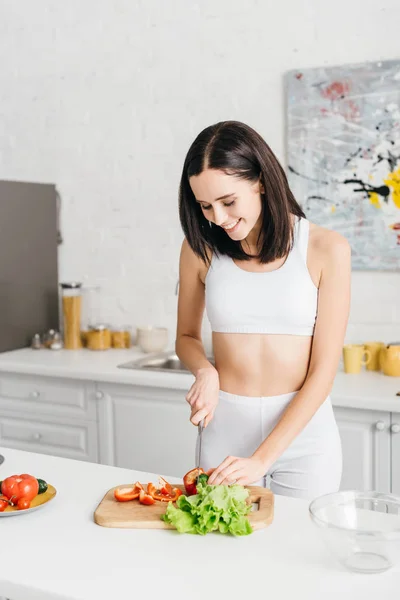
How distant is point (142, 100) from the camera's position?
3.54 m

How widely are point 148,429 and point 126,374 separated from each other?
0.81 ft

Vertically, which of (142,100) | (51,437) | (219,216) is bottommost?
(51,437)

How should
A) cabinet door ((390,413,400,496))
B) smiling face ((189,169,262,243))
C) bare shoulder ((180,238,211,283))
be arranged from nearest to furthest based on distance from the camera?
1. smiling face ((189,169,262,243))
2. bare shoulder ((180,238,211,283))
3. cabinet door ((390,413,400,496))

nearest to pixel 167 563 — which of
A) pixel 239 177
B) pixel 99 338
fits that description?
pixel 239 177

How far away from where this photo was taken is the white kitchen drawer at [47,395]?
3168 millimetres

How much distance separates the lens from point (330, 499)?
1363 mm

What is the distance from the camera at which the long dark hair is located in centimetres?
163

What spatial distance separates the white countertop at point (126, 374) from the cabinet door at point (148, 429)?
0.07 m

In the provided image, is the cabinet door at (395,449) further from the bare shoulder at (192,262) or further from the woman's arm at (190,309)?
the bare shoulder at (192,262)

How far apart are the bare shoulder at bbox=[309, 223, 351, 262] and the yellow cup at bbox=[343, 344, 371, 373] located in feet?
3.73

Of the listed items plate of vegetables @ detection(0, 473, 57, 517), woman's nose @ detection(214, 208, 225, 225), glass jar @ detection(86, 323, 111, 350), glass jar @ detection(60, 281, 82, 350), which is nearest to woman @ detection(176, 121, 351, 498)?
woman's nose @ detection(214, 208, 225, 225)

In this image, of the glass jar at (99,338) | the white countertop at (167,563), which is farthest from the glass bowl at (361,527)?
the glass jar at (99,338)

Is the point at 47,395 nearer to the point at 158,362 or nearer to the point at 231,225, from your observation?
the point at 158,362

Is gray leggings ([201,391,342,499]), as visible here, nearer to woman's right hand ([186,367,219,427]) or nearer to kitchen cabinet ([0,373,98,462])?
woman's right hand ([186,367,219,427])
